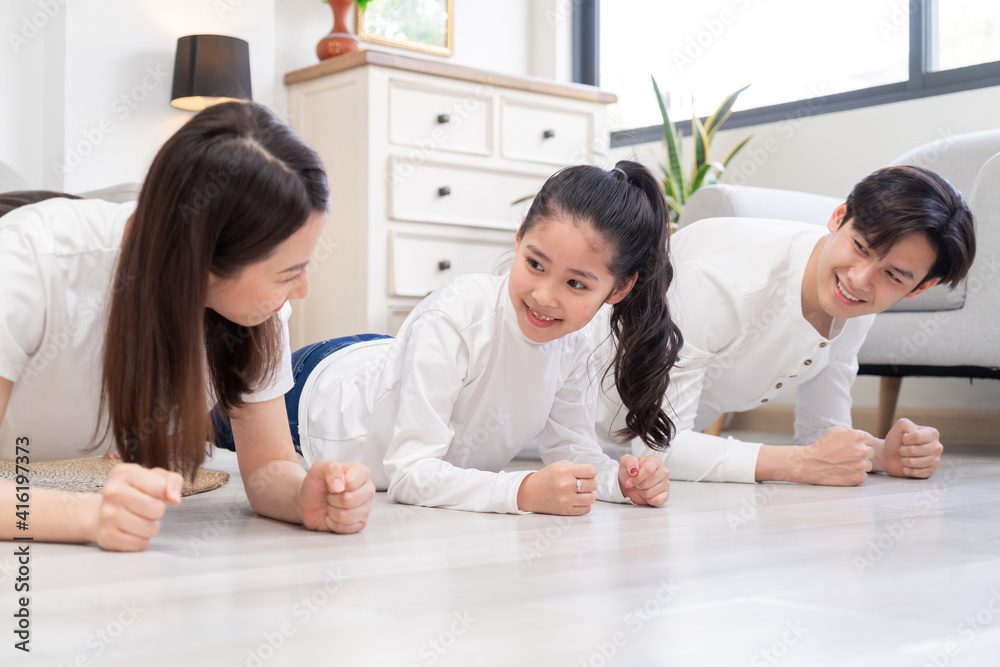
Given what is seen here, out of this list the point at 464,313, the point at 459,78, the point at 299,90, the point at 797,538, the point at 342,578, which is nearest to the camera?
the point at 342,578

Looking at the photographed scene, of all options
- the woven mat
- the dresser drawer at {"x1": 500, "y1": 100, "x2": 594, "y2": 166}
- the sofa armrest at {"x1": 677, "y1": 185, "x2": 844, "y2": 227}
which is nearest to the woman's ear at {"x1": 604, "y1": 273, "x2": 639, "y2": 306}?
the woven mat

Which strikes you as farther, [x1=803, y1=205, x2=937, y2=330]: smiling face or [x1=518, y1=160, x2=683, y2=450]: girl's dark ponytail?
[x1=803, y1=205, x2=937, y2=330]: smiling face

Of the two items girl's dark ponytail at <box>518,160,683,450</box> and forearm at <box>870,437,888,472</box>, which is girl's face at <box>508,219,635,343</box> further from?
forearm at <box>870,437,888,472</box>

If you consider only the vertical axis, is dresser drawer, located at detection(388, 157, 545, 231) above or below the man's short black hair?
above

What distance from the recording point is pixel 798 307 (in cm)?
170

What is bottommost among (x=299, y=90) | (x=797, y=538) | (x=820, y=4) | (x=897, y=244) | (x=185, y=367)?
(x=797, y=538)

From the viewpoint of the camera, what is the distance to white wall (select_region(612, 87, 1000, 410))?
112 inches

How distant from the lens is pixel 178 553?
96 centimetres

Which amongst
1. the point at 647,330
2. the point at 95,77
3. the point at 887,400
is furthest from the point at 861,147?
the point at 95,77

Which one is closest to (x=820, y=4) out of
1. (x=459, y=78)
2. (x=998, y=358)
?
(x=459, y=78)

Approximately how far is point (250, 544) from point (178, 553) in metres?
0.08

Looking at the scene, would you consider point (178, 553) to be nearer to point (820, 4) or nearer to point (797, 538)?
point (797, 538)

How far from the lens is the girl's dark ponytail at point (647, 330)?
1.41 m

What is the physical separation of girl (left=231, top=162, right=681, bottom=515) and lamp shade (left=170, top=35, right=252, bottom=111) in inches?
67.8
